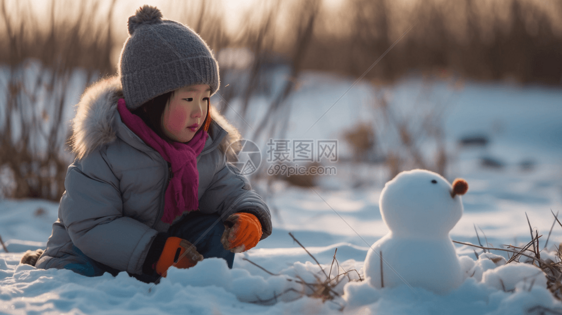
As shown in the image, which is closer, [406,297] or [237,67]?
[406,297]

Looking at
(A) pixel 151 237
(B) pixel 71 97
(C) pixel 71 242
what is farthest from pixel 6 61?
(A) pixel 151 237

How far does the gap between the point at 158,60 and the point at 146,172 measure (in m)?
0.40

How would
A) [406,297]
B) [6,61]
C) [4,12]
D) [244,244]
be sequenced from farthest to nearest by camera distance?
[6,61]
[4,12]
[244,244]
[406,297]

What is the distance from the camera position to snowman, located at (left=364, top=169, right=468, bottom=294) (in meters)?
1.27

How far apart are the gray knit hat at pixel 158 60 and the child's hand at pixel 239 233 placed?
52 centimetres

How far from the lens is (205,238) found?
1694mm

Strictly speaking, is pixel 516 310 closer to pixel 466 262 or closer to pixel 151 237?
pixel 466 262

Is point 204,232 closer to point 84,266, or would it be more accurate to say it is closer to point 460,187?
point 84,266

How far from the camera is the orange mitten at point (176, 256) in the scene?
152 centimetres

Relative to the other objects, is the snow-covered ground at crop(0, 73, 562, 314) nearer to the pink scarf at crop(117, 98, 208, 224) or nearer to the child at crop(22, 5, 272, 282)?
the child at crop(22, 5, 272, 282)

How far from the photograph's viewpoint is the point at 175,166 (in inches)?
63.3

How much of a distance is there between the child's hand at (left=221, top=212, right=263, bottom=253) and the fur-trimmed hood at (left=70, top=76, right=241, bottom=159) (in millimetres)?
391

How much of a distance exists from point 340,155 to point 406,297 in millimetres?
4806

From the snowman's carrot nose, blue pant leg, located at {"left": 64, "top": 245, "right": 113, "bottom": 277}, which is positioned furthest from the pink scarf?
the snowman's carrot nose
